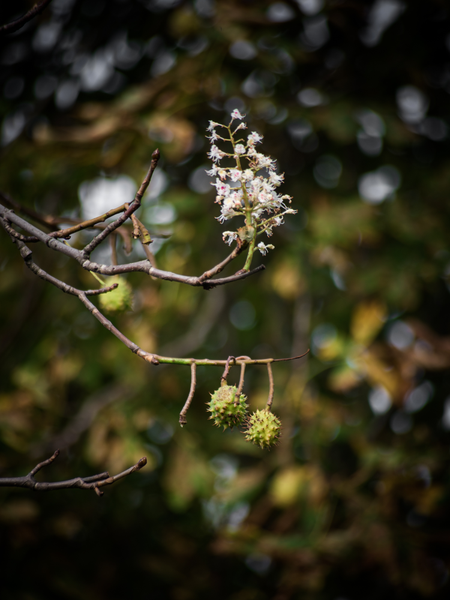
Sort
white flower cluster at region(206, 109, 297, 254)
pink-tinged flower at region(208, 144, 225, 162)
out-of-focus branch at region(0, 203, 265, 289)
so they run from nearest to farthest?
out-of-focus branch at region(0, 203, 265, 289)
white flower cluster at region(206, 109, 297, 254)
pink-tinged flower at region(208, 144, 225, 162)

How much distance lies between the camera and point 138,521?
4816 mm

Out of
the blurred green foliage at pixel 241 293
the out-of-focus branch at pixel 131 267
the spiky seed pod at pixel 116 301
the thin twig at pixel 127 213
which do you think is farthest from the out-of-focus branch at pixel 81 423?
the thin twig at pixel 127 213

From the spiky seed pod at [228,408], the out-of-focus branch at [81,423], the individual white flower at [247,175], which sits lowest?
the out-of-focus branch at [81,423]

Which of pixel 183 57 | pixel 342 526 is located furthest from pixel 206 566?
pixel 183 57

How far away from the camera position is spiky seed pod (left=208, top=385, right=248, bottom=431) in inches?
46.8

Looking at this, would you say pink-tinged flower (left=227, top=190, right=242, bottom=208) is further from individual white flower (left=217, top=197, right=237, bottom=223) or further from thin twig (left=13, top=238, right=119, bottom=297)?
thin twig (left=13, top=238, right=119, bottom=297)

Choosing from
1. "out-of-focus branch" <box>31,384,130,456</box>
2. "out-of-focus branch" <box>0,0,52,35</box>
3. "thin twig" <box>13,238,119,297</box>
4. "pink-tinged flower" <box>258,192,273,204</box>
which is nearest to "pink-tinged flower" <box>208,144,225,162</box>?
"pink-tinged flower" <box>258,192,273,204</box>

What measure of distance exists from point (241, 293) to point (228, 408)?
331 cm

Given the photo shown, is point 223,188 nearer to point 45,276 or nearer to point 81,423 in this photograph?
point 45,276

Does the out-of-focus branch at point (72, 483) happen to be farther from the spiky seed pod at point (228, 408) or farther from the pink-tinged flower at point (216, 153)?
the pink-tinged flower at point (216, 153)

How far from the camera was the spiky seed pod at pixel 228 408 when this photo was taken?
1.19 metres

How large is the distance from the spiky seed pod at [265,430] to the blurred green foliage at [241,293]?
183cm

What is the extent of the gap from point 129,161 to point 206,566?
3.84m

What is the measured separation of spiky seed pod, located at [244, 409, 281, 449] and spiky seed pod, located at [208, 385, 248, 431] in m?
0.09
